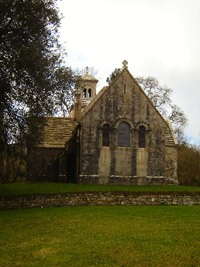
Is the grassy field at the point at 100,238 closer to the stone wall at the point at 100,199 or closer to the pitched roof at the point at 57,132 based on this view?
the stone wall at the point at 100,199

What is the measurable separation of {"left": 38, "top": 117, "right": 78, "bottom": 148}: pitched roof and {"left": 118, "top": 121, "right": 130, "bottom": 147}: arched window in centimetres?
679

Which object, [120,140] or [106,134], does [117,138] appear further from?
[106,134]

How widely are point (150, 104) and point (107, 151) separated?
544 cm

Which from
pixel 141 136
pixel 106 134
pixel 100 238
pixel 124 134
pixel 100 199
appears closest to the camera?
pixel 100 238

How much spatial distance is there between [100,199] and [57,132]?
14.4m

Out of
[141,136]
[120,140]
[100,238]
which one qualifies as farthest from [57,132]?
[100,238]

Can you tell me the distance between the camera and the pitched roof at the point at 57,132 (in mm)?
34375

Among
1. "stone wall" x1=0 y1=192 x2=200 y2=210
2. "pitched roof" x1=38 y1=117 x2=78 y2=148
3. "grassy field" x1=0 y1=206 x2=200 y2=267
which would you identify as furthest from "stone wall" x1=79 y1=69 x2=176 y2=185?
"grassy field" x1=0 y1=206 x2=200 y2=267

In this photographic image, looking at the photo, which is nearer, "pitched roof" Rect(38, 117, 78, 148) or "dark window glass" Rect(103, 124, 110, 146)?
"dark window glass" Rect(103, 124, 110, 146)

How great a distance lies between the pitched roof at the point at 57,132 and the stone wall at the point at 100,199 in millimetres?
12183

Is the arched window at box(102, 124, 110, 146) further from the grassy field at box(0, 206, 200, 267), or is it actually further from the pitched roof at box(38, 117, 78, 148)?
the grassy field at box(0, 206, 200, 267)

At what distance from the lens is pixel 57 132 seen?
3591cm

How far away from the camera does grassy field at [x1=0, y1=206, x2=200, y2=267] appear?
35.0 feet

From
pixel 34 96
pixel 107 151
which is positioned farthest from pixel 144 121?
pixel 34 96
